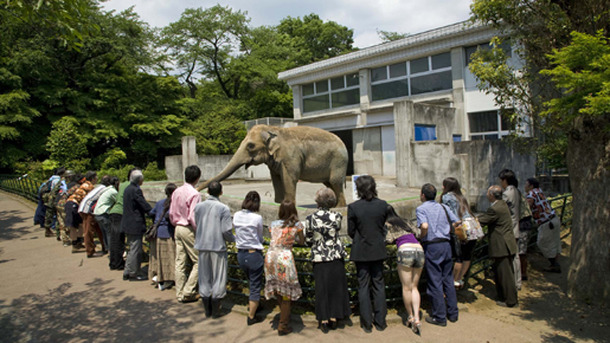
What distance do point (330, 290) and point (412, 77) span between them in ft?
53.5

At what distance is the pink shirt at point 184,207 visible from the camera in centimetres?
565

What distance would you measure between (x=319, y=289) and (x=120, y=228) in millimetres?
4336

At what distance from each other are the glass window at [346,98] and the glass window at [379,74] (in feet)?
4.09

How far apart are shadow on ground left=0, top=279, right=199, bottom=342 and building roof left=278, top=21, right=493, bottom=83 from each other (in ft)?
44.4

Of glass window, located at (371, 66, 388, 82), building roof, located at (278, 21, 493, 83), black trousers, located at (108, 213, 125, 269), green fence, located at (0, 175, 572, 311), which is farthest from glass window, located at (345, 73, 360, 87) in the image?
black trousers, located at (108, 213, 125, 269)

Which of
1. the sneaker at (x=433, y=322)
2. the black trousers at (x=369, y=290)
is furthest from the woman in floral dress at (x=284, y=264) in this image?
the sneaker at (x=433, y=322)

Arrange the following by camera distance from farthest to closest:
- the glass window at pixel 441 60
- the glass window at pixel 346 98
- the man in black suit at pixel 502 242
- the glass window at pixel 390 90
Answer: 1. the glass window at pixel 346 98
2. the glass window at pixel 390 90
3. the glass window at pixel 441 60
4. the man in black suit at pixel 502 242

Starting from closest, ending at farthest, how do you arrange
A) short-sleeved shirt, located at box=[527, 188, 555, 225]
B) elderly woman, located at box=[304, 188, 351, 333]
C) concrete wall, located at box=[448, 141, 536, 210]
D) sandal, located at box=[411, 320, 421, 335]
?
elderly woman, located at box=[304, 188, 351, 333] → sandal, located at box=[411, 320, 421, 335] → short-sleeved shirt, located at box=[527, 188, 555, 225] → concrete wall, located at box=[448, 141, 536, 210]

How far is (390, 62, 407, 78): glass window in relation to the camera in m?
19.3

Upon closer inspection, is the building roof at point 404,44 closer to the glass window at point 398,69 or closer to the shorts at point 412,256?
the glass window at point 398,69

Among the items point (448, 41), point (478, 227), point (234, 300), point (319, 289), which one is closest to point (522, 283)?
point (478, 227)

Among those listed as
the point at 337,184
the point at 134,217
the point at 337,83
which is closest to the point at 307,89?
the point at 337,83

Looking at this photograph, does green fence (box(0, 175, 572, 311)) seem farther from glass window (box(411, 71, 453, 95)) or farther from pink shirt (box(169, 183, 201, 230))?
glass window (box(411, 71, 453, 95))

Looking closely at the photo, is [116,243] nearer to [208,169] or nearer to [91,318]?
[91,318]
